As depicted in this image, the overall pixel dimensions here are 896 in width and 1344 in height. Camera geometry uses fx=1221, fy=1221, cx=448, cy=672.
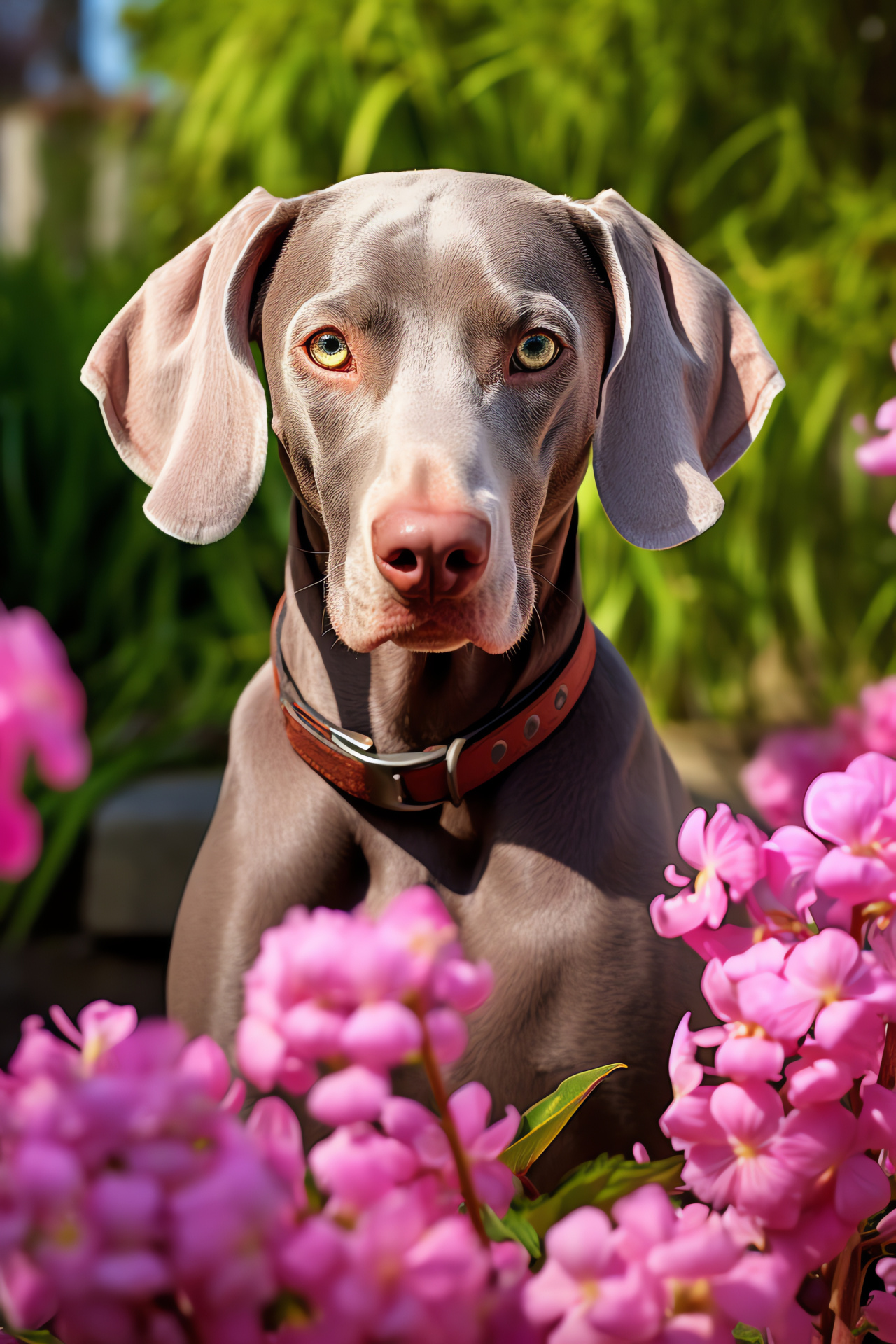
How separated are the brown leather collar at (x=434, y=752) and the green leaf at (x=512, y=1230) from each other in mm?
672

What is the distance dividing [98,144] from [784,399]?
584 centimetres

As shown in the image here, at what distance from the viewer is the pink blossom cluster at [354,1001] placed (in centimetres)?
48

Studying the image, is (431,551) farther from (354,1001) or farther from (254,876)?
(354,1001)

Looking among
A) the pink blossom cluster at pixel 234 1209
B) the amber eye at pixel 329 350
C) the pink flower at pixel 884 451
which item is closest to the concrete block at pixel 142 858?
the amber eye at pixel 329 350

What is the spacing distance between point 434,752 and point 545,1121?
0.60m

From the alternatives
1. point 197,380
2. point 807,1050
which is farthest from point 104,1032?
point 197,380

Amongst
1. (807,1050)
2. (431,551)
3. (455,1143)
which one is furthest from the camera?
(431,551)

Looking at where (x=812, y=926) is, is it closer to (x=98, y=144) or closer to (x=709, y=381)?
(x=709, y=381)

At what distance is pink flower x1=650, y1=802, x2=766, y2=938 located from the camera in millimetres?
703

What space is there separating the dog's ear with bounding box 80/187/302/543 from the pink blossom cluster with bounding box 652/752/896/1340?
2.73 ft

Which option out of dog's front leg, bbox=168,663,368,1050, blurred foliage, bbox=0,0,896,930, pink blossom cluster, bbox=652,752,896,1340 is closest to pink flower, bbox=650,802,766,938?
pink blossom cluster, bbox=652,752,896,1340

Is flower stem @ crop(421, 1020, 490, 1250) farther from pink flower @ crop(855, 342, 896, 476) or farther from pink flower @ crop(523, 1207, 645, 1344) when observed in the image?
pink flower @ crop(855, 342, 896, 476)

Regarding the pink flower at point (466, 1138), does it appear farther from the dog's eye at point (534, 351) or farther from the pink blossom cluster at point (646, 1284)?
the dog's eye at point (534, 351)

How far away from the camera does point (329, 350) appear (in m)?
1.29
